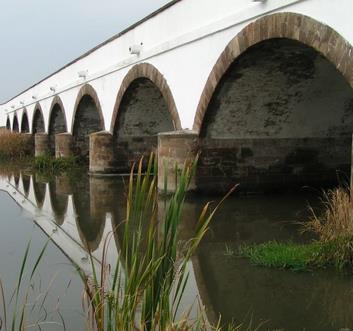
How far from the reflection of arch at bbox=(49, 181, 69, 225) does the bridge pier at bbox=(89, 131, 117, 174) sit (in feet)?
8.60

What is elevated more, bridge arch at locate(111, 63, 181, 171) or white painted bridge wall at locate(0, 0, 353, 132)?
white painted bridge wall at locate(0, 0, 353, 132)

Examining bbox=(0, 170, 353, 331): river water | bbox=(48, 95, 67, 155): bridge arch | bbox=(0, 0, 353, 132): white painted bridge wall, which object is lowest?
bbox=(0, 170, 353, 331): river water

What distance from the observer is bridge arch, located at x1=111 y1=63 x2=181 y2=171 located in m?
14.4

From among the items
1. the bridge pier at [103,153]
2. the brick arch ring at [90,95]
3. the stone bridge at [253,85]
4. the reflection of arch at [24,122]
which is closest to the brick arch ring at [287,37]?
the stone bridge at [253,85]

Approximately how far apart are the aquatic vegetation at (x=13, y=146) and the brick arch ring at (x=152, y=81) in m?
8.81

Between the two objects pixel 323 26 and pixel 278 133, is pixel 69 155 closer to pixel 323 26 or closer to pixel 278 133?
pixel 278 133

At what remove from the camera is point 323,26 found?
251 inches

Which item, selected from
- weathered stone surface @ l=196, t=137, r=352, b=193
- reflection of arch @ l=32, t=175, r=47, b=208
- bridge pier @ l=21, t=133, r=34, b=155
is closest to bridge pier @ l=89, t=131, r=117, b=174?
reflection of arch @ l=32, t=175, r=47, b=208

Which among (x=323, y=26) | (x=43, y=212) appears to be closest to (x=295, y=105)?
(x=323, y=26)

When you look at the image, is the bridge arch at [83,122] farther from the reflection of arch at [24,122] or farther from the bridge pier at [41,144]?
the reflection of arch at [24,122]

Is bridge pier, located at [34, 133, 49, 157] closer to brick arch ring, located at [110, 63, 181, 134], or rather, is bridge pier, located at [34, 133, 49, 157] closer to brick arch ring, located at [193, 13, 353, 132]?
brick arch ring, located at [110, 63, 181, 134]

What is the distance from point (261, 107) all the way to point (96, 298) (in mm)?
8040

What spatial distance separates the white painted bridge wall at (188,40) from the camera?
673 centimetres

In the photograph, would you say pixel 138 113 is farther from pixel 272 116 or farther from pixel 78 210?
pixel 78 210
